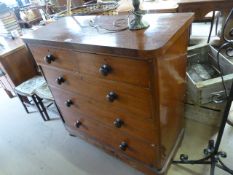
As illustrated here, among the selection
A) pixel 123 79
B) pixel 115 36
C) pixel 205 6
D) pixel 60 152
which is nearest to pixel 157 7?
pixel 205 6

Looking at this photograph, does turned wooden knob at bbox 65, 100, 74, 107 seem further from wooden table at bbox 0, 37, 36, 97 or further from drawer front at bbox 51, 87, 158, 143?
wooden table at bbox 0, 37, 36, 97

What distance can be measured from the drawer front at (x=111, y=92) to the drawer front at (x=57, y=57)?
56mm

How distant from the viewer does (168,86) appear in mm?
949

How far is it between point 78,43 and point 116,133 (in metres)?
0.64

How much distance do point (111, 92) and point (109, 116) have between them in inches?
9.3

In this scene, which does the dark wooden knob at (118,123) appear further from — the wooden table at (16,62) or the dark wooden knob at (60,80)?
the wooden table at (16,62)

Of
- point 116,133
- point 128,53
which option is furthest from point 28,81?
point 128,53

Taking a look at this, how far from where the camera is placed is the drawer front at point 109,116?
102 centimetres

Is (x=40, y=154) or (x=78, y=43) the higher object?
(x=78, y=43)

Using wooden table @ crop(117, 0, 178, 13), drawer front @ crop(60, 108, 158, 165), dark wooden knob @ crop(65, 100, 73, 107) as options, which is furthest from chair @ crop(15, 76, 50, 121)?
wooden table @ crop(117, 0, 178, 13)

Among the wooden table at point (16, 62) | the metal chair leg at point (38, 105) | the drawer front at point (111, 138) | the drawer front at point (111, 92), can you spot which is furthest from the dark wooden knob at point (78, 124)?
the wooden table at point (16, 62)

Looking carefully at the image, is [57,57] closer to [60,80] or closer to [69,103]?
[60,80]

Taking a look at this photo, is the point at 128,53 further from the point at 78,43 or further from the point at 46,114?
the point at 46,114

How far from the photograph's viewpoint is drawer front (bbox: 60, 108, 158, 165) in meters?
1.15
